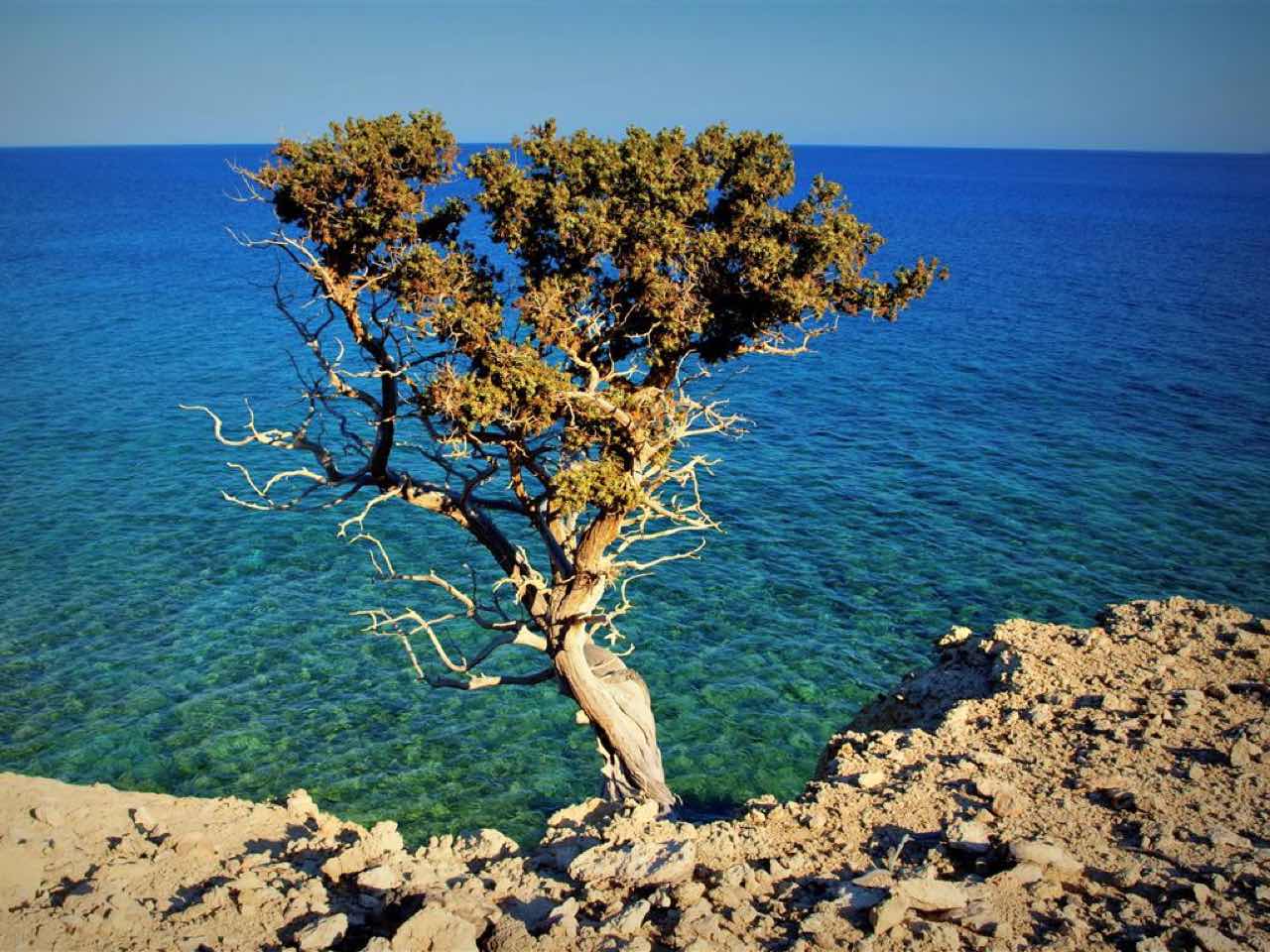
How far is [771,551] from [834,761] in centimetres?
1952

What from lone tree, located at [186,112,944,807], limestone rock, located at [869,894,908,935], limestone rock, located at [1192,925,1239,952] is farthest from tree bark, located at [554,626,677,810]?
limestone rock, located at [1192,925,1239,952]

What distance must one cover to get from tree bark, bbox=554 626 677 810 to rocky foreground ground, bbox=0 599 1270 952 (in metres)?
1.96

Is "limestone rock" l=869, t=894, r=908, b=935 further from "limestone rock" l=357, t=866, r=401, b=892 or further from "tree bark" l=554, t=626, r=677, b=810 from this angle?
A: "tree bark" l=554, t=626, r=677, b=810

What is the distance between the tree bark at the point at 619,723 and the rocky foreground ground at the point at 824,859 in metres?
1.96

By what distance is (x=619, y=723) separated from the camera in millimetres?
18781

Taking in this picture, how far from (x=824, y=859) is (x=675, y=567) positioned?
72.3ft

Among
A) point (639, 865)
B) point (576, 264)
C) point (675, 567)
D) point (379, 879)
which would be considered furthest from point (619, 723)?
point (675, 567)

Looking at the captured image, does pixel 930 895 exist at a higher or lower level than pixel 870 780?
A: higher

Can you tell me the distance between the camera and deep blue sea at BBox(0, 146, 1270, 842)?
24.3 m

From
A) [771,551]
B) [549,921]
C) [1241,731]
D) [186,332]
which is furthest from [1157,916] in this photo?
[186,332]

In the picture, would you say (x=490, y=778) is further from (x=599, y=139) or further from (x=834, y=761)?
(x=599, y=139)

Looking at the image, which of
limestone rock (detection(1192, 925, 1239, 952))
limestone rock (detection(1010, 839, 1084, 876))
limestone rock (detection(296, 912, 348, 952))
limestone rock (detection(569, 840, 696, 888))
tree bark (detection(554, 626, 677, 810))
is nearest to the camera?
limestone rock (detection(1192, 925, 1239, 952))

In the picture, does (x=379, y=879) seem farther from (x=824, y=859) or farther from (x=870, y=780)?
(x=870, y=780)

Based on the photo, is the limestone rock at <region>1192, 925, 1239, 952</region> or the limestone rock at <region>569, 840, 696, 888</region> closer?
the limestone rock at <region>1192, 925, 1239, 952</region>
